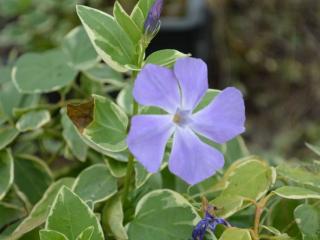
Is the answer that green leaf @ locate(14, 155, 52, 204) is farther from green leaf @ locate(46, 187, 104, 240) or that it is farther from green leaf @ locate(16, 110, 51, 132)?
green leaf @ locate(46, 187, 104, 240)

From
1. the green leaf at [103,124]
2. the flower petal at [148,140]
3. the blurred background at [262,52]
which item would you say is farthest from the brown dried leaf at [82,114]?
the blurred background at [262,52]

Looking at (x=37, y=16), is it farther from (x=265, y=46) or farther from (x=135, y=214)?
(x=265, y=46)

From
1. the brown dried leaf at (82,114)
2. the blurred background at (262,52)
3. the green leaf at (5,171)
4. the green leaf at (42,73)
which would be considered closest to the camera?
the brown dried leaf at (82,114)

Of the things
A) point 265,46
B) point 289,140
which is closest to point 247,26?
point 265,46

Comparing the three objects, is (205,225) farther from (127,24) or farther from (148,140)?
(127,24)

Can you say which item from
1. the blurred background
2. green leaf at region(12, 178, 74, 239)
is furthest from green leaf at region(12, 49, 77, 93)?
the blurred background

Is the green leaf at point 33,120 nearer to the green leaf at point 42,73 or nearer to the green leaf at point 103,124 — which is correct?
the green leaf at point 42,73
